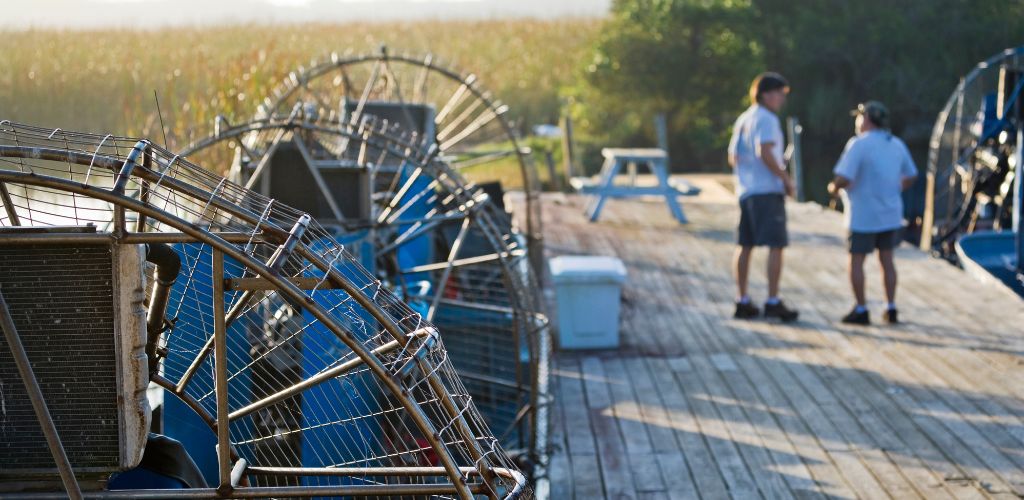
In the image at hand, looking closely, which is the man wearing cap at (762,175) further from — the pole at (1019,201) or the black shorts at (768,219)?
the pole at (1019,201)

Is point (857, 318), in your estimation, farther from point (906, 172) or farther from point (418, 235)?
point (418, 235)

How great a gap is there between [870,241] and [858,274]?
0.24 metres

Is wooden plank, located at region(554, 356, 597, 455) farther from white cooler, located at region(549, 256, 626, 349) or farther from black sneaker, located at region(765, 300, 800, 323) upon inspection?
black sneaker, located at region(765, 300, 800, 323)

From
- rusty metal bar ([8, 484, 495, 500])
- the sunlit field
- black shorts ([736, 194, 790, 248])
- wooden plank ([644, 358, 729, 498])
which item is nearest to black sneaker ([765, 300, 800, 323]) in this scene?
black shorts ([736, 194, 790, 248])

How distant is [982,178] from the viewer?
38.1 feet

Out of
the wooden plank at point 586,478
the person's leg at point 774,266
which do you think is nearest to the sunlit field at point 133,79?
the wooden plank at point 586,478

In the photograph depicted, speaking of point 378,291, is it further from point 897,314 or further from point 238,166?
point 897,314

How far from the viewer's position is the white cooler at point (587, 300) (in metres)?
6.66

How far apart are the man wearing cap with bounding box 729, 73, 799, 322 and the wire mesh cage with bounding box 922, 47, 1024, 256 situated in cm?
385

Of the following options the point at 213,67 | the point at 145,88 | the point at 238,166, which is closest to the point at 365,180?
the point at 238,166

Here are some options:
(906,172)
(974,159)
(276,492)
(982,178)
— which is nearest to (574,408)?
(906,172)

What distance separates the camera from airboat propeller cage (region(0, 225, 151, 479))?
2.47 metres

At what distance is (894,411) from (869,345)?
1.27 meters

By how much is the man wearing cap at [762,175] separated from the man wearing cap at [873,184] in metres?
0.35
